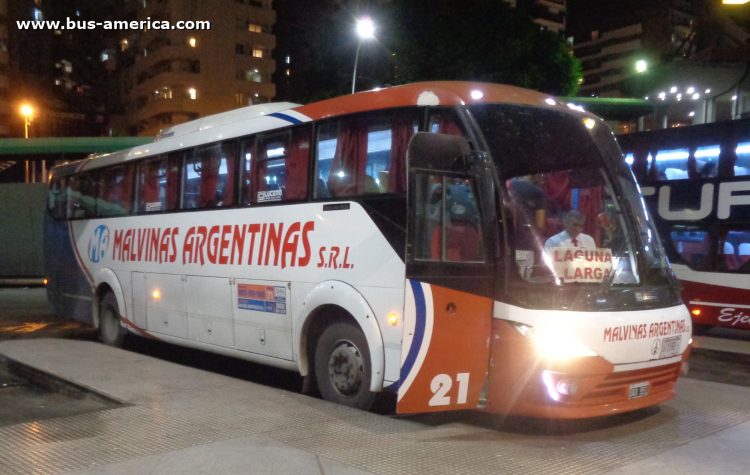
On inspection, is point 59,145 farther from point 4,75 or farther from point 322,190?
point 4,75

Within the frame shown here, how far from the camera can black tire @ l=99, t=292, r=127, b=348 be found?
454 inches

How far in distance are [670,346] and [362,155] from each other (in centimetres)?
339

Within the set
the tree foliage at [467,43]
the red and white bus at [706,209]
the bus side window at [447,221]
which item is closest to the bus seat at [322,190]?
the bus side window at [447,221]

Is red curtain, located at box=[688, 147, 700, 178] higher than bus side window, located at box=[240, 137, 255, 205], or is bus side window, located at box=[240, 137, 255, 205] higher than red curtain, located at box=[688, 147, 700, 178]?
red curtain, located at box=[688, 147, 700, 178]

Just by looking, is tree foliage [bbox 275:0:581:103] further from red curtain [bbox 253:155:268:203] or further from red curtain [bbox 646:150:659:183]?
red curtain [bbox 253:155:268:203]

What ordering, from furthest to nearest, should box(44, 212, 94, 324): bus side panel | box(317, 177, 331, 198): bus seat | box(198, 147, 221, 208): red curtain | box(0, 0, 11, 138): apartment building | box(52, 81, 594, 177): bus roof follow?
1. box(0, 0, 11, 138): apartment building
2. box(44, 212, 94, 324): bus side panel
3. box(198, 147, 221, 208): red curtain
4. box(317, 177, 331, 198): bus seat
5. box(52, 81, 594, 177): bus roof

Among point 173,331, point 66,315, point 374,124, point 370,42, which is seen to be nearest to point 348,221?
point 374,124

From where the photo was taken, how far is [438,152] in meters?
5.52

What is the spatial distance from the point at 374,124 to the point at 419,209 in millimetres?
1478

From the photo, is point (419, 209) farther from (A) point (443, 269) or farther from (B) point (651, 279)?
(B) point (651, 279)

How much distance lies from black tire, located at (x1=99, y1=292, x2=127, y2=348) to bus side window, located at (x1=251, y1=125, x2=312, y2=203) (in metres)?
4.63

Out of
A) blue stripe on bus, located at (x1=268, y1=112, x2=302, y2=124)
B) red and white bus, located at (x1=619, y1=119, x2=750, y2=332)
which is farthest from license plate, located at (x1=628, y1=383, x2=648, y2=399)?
red and white bus, located at (x1=619, y1=119, x2=750, y2=332)

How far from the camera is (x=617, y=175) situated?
21.1 feet

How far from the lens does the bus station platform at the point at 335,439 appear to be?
507 cm
